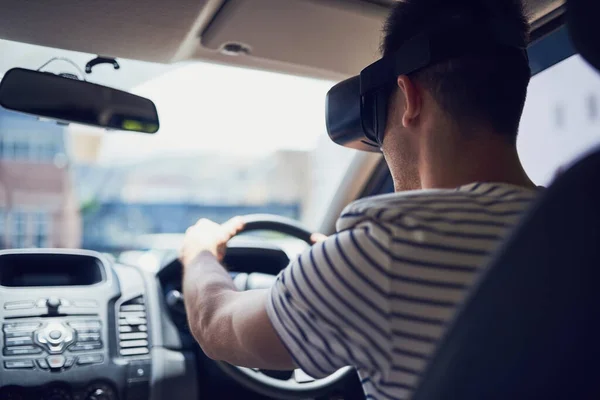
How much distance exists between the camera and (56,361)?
2150mm

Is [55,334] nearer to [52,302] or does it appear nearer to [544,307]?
[52,302]

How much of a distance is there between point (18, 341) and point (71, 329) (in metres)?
0.15

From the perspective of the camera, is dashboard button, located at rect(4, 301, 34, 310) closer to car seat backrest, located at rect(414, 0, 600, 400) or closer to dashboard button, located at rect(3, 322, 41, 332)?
dashboard button, located at rect(3, 322, 41, 332)

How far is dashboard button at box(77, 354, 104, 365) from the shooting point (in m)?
2.19

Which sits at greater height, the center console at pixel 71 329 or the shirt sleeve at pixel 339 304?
the shirt sleeve at pixel 339 304

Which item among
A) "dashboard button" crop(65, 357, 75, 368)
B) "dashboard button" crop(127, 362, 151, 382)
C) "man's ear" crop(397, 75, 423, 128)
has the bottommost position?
"dashboard button" crop(127, 362, 151, 382)

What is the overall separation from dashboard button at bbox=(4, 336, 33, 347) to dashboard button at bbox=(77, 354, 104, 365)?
0.15 m

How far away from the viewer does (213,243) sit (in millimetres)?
1815

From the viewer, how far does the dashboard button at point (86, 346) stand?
86.5 inches

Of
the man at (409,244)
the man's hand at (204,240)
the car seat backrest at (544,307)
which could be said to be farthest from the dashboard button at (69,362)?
the car seat backrest at (544,307)

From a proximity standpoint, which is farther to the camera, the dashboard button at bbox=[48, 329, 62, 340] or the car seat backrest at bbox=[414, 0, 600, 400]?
the dashboard button at bbox=[48, 329, 62, 340]

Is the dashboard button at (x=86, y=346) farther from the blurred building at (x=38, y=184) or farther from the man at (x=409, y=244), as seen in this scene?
the blurred building at (x=38, y=184)

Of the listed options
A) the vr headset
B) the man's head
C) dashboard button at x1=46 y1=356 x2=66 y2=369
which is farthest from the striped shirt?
dashboard button at x1=46 y1=356 x2=66 y2=369

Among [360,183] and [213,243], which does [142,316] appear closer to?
[213,243]
